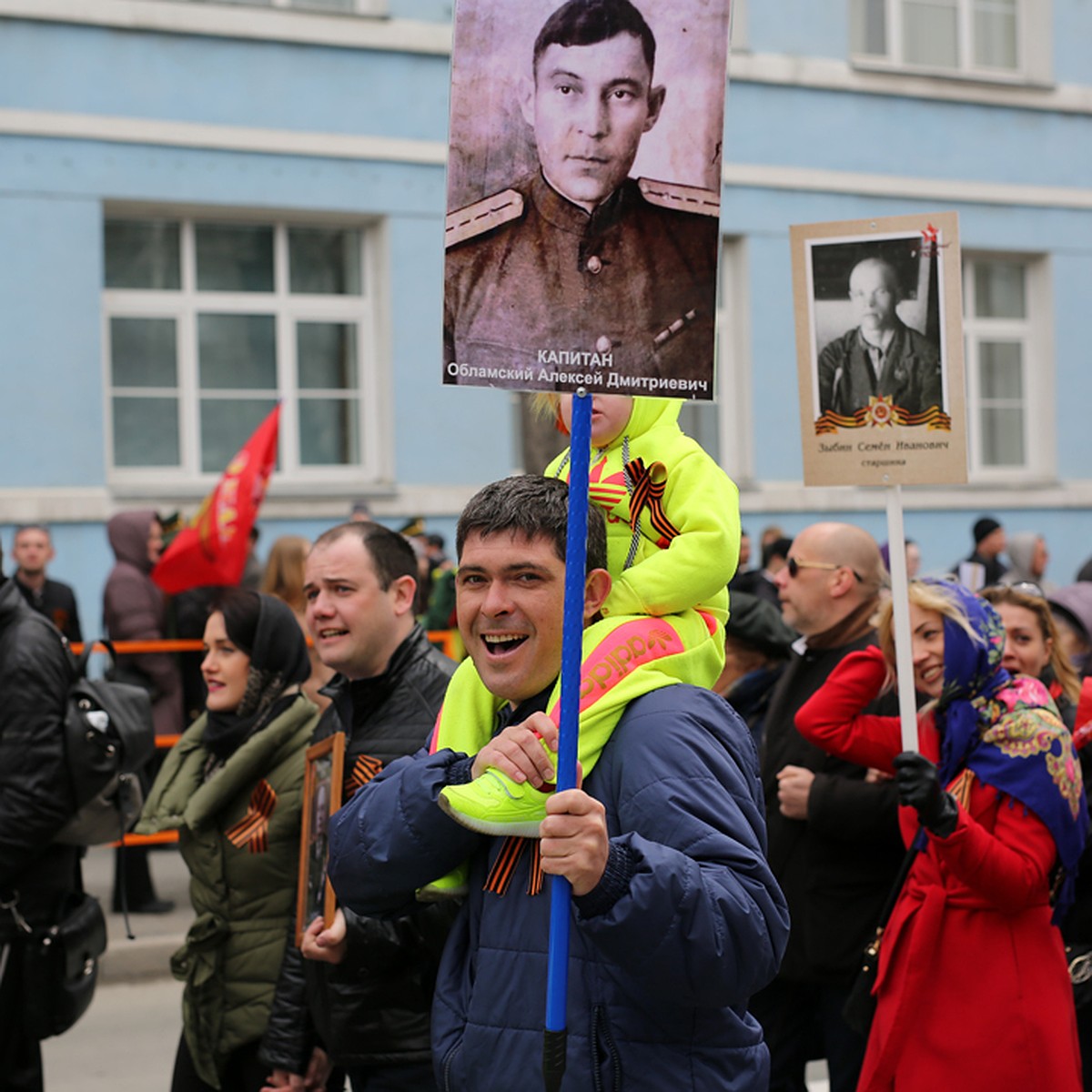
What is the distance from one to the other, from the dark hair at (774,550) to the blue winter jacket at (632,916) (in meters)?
7.98

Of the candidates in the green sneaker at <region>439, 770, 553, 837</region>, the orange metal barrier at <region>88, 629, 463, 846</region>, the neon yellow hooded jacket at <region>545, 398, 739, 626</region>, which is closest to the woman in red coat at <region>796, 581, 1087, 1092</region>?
the neon yellow hooded jacket at <region>545, 398, 739, 626</region>

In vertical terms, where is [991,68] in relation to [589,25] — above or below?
above

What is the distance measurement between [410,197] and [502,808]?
11905 millimetres

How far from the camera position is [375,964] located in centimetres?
372

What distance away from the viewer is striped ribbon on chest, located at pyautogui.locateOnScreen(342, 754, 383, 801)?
3.84 m

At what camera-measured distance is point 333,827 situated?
9.50 ft

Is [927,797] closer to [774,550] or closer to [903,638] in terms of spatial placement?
[903,638]

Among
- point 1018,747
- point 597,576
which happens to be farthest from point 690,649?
point 1018,747

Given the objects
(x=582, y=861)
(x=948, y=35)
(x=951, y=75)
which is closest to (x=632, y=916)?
(x=582, y=861)

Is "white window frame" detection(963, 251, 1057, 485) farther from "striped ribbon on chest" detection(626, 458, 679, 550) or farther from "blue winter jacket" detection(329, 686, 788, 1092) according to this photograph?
"blue winter jacket" detection(329, 686, 788, 1092)

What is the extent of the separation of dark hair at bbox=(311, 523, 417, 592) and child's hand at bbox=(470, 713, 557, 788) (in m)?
1.59

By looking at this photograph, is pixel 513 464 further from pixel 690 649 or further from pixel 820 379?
pixel 690 649

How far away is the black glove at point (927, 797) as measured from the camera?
395 centimetres

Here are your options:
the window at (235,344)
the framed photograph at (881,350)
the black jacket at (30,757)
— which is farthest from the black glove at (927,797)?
the window at (235,344)
